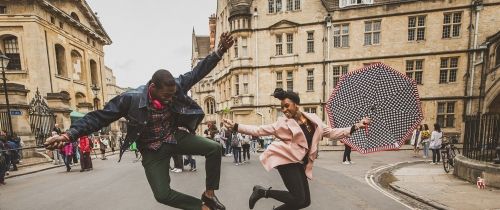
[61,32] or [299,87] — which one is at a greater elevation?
[61,32]

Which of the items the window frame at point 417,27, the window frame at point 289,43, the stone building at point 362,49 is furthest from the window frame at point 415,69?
the window frame at point 289,43

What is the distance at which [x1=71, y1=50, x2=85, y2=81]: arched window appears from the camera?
2552 centimetres

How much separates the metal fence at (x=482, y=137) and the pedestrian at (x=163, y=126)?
7.44 m

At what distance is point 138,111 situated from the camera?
8.75 ft

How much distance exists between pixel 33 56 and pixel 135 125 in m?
23.7

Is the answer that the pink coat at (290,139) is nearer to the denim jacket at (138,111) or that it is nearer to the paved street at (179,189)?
the denim jacket at (138,111)

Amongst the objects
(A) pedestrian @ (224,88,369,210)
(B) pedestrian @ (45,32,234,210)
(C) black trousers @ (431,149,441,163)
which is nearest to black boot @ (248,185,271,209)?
(A) pedestrian @ (224,88,369,210)

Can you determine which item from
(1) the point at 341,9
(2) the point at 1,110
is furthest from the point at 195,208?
(1) the point at 341,9

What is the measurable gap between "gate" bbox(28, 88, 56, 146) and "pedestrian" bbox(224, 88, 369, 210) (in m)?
15.3

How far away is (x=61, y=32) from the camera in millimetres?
23062

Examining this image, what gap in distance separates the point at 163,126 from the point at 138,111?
0.30m

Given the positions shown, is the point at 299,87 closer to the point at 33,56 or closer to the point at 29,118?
the point at 29,118

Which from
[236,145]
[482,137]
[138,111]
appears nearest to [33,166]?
[236,145]

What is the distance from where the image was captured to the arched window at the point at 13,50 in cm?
2038
